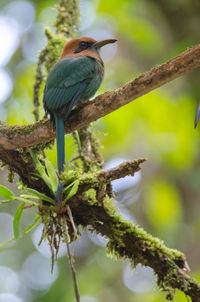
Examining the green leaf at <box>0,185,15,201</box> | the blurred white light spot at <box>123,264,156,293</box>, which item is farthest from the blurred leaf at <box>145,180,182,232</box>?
the green leaf at <box>0,185,15,201</box>

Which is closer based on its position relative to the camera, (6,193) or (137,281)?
(6,193)

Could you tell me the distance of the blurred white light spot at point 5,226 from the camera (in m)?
6.70

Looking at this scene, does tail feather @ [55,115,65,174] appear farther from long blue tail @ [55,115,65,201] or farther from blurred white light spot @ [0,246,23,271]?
blurred white light spot @ [0,246,23,271]

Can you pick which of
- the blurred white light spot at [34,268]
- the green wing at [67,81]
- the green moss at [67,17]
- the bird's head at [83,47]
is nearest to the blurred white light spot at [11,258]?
the blurred white light spot at [34,268]

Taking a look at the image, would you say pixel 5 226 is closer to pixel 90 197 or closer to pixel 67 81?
pixel 67 81

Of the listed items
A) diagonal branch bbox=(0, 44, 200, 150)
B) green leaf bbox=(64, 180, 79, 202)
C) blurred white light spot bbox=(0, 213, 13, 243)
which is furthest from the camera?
blurred white light spot bbox=(0, 213, 13, 243)

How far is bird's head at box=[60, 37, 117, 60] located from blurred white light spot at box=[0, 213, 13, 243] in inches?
173

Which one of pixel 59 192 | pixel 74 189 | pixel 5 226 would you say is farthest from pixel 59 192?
pixel 5 226

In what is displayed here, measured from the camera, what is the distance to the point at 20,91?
198 inches

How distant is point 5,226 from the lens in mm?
6867

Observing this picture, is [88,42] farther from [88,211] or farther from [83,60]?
[88,211]

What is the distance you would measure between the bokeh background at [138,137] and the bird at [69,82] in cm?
59

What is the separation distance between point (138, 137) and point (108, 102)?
3083 millimetres

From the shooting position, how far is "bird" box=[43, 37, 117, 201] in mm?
2201
